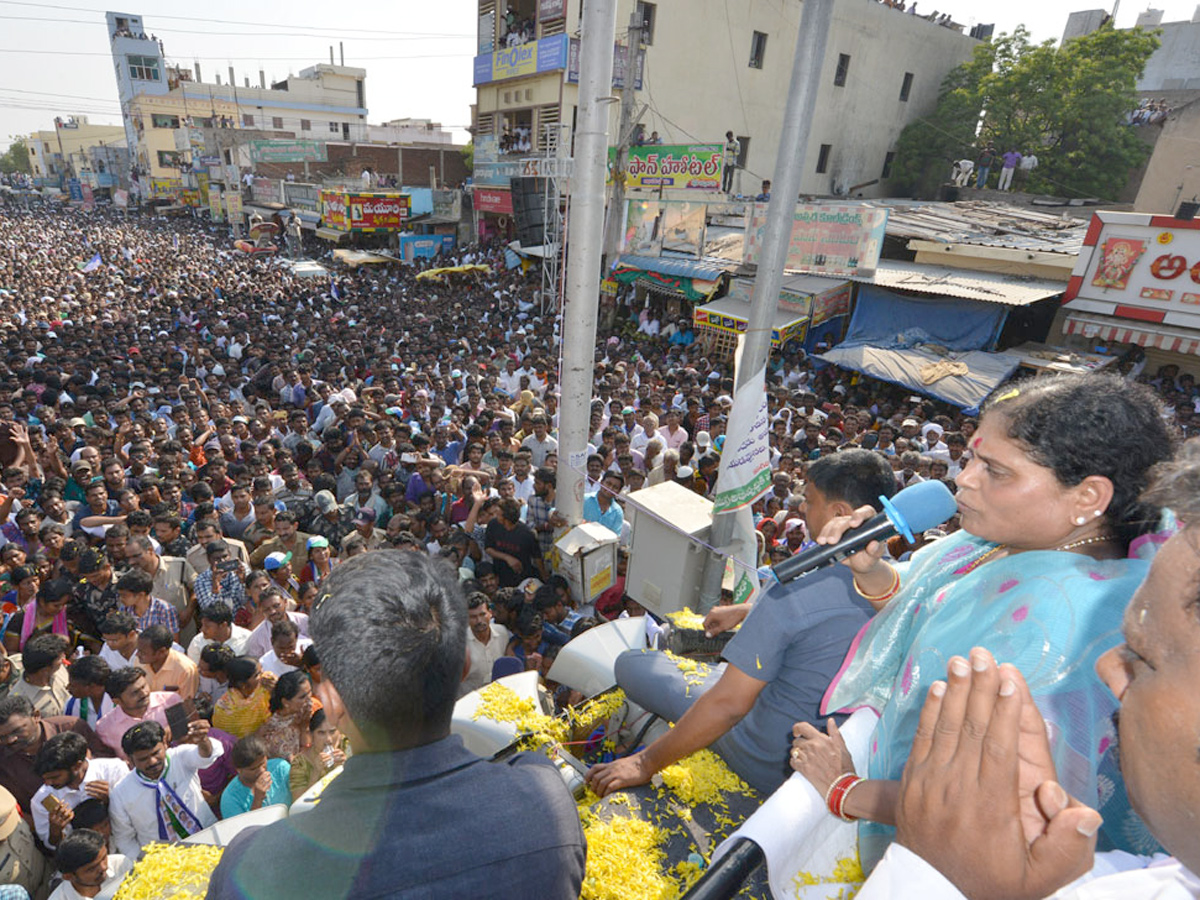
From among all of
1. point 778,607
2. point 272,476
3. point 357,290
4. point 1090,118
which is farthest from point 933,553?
point 1090,118

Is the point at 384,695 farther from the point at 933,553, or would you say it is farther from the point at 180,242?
the point at 180,242

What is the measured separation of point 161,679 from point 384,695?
3.76 m

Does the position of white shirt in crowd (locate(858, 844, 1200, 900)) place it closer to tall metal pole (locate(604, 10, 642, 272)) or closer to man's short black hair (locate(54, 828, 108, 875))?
man's short black hair (locate(54, 828, 108, 875))

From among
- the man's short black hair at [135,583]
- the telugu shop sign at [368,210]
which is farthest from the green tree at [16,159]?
the man's short black hair at [135,583]

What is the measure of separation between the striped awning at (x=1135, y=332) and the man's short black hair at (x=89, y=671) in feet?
53.4

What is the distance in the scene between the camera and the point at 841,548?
180 centimetres

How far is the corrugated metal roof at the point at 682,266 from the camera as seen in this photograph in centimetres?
1636

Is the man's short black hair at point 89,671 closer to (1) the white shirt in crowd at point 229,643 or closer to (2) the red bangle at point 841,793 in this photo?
(1) the white shirt in crowd at point 229,643

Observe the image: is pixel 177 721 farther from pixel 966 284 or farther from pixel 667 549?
pixel 966 284

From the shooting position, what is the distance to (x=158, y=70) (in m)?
68.8

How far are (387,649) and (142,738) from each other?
280cm

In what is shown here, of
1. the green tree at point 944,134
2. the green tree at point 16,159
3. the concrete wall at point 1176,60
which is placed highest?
the concrete wall at point 1176,60

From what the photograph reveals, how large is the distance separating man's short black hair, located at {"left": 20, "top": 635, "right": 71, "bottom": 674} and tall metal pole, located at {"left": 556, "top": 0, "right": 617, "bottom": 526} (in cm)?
387

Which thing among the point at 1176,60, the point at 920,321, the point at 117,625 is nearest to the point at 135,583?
the point at 117,625
